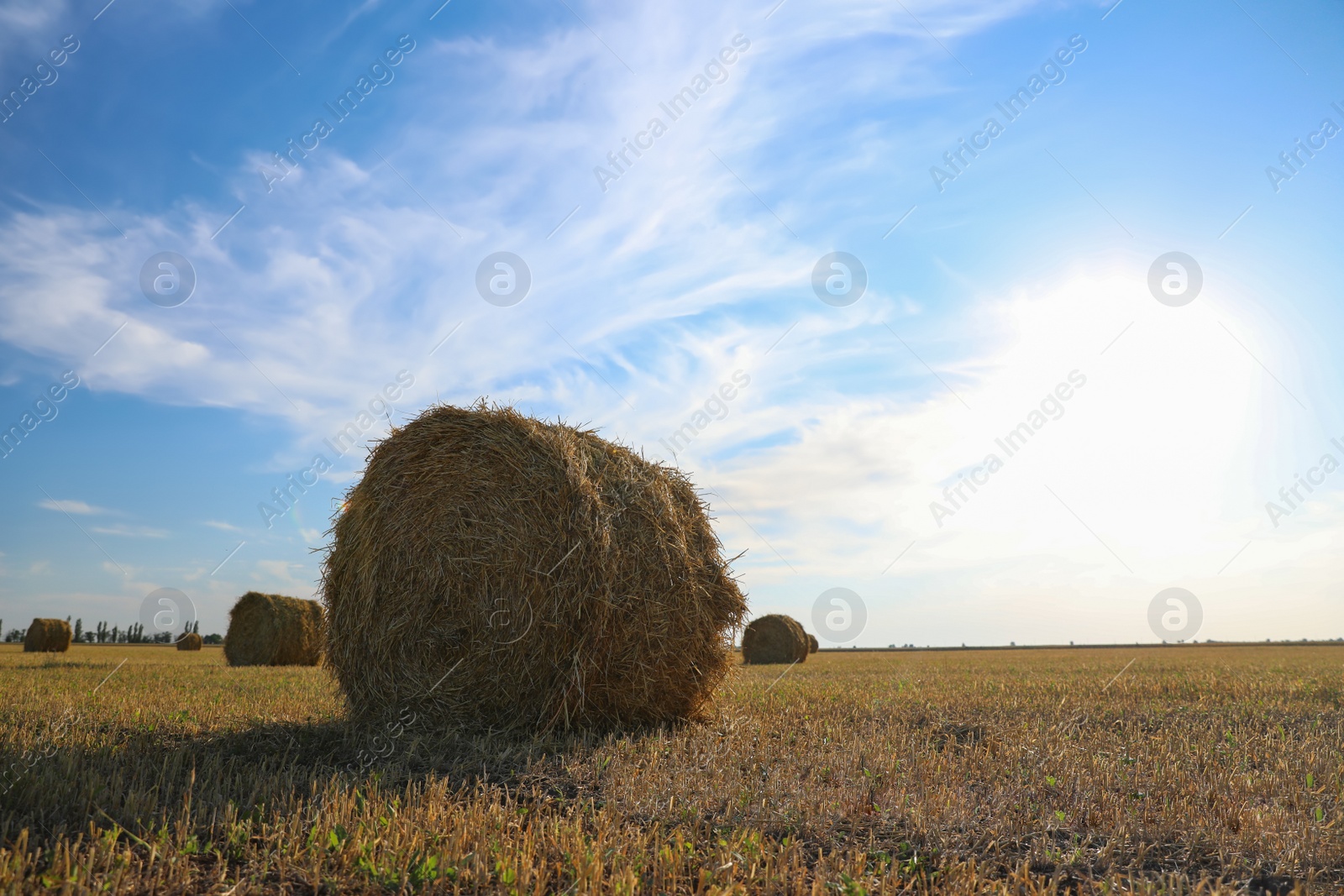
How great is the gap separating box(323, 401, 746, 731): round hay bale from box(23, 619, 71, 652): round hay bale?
2218cm

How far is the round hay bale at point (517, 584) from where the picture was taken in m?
6.58

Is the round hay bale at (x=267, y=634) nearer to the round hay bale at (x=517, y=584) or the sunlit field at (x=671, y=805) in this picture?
the sunlit field at (x=671, y=805)

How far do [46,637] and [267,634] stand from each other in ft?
35.5

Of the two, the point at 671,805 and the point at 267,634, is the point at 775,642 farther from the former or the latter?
the point at 671,805

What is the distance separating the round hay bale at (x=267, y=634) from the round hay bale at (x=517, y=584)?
11.9 meters

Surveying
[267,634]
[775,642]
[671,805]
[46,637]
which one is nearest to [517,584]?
[671,805]

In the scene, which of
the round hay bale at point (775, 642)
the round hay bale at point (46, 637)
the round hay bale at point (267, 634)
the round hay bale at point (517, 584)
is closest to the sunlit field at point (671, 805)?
Answer: the round hay bale at point (517, 584)

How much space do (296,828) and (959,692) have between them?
8490 mm

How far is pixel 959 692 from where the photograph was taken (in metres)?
10.2

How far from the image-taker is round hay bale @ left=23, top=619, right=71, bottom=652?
23.7m

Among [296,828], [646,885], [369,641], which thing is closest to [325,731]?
[369,641]

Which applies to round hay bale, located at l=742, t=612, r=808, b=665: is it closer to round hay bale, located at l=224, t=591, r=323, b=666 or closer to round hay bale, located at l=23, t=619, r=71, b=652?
round hay bale, located at l=224, t=591, r=323, b=666

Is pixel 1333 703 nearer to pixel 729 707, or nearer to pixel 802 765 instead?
pixel 729 707

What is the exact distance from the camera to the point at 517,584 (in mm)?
6621
